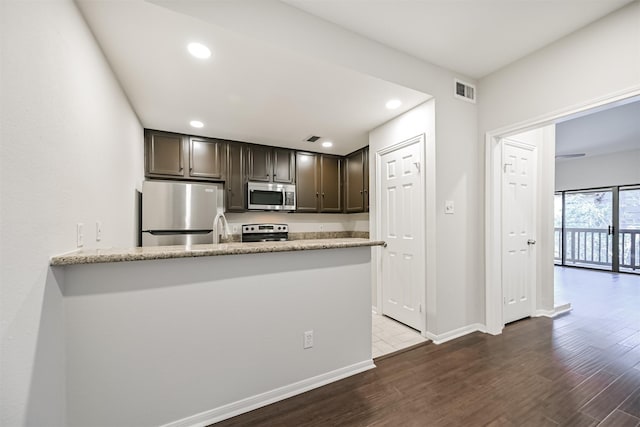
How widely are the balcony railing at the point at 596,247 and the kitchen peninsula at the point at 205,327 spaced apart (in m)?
7.43

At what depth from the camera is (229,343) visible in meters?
1.63

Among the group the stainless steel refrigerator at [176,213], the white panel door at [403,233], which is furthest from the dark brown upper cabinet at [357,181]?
the stainless steel refrigerator at [176,213]

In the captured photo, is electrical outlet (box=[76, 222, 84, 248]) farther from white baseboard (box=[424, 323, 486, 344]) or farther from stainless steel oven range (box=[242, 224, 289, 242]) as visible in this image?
white baseboard (box=[424, 323, 486, 344])

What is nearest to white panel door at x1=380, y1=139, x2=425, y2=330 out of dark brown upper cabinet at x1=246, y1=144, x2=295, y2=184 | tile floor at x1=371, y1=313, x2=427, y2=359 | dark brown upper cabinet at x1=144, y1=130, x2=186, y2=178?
tile floor at x1=371, y1=313, x2=427, y2=359

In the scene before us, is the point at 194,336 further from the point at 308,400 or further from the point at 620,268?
the point at 620,268

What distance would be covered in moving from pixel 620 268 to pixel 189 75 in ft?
29.7

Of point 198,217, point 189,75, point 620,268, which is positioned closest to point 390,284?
A: point 198,217

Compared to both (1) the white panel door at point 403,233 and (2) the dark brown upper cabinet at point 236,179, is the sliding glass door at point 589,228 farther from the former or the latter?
(2) the dark brown upper cabinet at point 236,179

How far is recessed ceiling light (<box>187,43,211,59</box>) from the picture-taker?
5.80 ft

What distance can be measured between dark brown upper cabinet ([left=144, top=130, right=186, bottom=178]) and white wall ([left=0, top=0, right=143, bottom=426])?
1.71m

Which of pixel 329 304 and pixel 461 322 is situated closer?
pixel 329 304

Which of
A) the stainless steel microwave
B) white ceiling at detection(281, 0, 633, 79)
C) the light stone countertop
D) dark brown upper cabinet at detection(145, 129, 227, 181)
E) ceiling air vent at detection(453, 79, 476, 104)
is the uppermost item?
white ceiling at detection(281, 0, 633, 79)

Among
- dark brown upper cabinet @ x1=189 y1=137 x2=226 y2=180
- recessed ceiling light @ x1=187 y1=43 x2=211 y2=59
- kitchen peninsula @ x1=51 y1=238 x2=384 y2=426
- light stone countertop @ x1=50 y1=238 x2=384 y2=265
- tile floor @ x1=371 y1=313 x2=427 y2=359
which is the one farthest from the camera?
dark brown upper cabinet @ x1=189 y1=137 x2=226 y2=180

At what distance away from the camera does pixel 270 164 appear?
13.2ft
